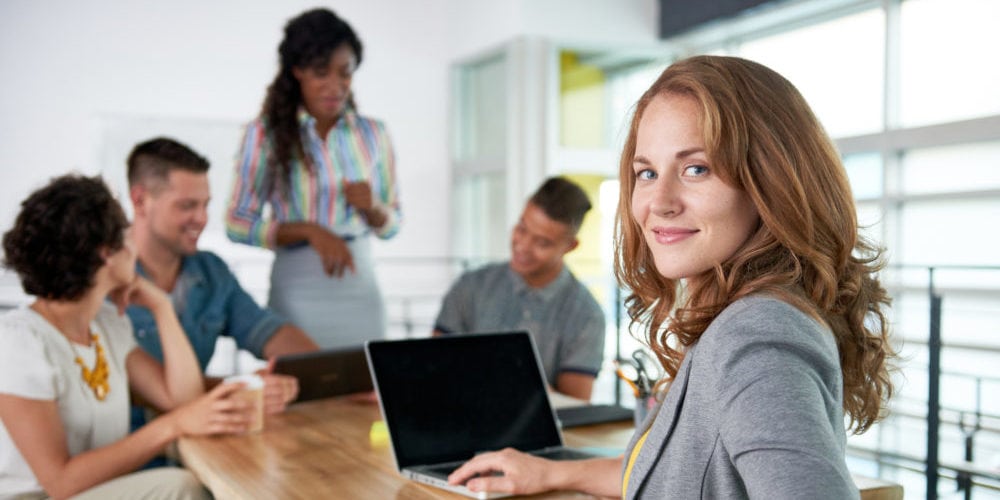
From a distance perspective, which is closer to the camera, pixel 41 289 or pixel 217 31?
pixel 41 289

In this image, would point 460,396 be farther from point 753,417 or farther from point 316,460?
point 753,417

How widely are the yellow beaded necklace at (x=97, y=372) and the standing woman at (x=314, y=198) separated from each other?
34.2 inches

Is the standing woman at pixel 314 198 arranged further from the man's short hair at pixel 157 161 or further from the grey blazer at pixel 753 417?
the grey blazer at pixel 753 417

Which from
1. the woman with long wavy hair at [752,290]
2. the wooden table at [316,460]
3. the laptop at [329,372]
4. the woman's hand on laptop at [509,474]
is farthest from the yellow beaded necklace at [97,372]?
the woman with long wavy hair at [752,290]

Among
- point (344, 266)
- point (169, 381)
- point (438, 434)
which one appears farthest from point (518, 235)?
point (438, 434)

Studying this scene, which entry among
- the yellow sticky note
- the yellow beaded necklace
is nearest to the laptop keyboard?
the yellow sticky note

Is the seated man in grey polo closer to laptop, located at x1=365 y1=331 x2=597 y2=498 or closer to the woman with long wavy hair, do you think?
laptop, located at x1=365 y1=331 x2=597 y2=498

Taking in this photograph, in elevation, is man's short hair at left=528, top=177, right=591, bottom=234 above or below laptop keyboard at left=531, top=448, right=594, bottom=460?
above

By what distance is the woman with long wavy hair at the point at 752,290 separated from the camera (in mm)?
677

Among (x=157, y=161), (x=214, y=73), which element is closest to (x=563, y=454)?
(x=157, y=161)

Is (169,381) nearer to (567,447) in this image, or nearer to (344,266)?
(344,266)

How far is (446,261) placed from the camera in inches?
261

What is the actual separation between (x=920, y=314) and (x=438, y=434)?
11.2ft

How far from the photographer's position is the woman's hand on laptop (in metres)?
1.21
